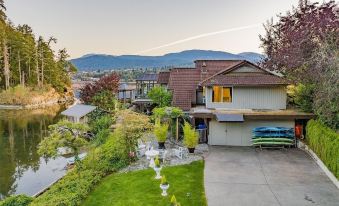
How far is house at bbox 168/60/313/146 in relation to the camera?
2180cm

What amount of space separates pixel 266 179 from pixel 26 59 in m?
67.4

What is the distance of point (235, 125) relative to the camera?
73.9 feet

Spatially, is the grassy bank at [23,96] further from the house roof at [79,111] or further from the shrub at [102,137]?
the shrub at [102,137]

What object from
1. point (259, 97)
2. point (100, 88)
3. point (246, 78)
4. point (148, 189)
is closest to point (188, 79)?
point (246, 78)

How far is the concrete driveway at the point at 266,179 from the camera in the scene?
1299 cm

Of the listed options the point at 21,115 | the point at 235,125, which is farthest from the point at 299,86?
the point at 21,115

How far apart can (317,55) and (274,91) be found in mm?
4255

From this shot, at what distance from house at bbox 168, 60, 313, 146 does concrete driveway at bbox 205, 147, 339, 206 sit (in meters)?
2.06

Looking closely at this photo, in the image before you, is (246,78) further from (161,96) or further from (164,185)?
(164,185)

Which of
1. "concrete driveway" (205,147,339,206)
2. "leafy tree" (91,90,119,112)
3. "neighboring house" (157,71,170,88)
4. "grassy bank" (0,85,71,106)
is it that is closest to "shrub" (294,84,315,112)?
"concrete driveway" (205,147,339,206)

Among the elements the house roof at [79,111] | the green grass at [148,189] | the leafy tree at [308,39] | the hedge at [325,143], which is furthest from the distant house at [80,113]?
the hedge at [325,143]

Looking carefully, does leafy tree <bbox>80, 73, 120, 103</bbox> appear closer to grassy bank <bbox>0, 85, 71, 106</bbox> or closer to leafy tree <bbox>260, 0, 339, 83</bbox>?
leafy tree <bbox>260, 0, 339, 83</bbox>

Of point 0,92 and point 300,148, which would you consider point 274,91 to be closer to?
point 300,148

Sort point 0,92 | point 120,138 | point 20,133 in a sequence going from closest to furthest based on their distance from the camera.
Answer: point 120,138
point 20,133
point 0,92
